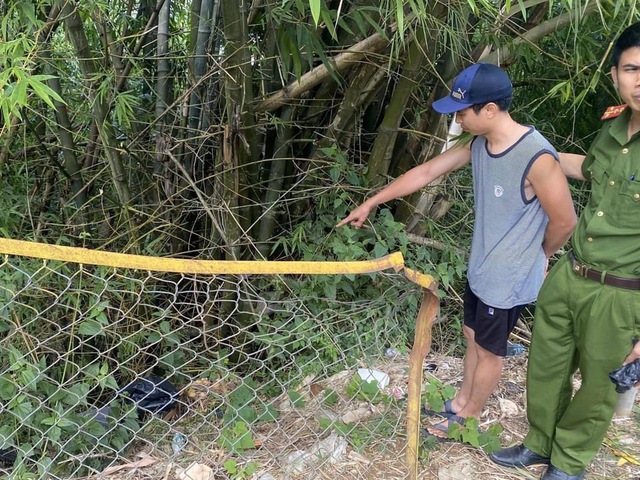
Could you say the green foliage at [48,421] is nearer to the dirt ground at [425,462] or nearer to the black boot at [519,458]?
the dirt ground at [425,462]

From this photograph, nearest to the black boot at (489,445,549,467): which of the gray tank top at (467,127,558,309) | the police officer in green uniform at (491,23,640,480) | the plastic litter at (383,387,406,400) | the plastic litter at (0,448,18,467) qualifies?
the police officer in green uniform at (491,23,640,480)

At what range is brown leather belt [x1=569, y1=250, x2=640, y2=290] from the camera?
1.63 meters

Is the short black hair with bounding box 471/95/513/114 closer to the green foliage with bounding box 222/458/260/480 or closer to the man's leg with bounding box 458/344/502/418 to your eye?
the man's leg with bounding box 458/344/502/418

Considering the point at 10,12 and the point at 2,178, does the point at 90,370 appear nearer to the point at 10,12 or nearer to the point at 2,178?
the point at 2,178

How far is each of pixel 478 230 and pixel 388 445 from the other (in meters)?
0.86

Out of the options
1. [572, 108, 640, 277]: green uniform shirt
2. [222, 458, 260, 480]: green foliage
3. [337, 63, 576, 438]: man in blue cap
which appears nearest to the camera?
[572, 108, 640, 277]: green uniform shirt

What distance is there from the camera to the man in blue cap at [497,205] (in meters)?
1.71

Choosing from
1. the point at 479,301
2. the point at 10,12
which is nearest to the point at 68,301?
the point at 10,12

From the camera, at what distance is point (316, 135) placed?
2.62 metres

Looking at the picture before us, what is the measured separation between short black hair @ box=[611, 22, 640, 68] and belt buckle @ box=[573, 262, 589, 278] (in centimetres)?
61

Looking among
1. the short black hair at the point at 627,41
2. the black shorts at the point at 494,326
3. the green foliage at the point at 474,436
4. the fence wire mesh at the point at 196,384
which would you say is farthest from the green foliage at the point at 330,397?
the short black hair at the point at 627,41

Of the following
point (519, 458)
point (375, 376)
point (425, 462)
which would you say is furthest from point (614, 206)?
point (375, 376)

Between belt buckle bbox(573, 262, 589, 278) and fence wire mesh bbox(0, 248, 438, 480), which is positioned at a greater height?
belt buckle bbox(573, 262, 589, 278)

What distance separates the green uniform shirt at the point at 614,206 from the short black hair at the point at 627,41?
7.7 inches
